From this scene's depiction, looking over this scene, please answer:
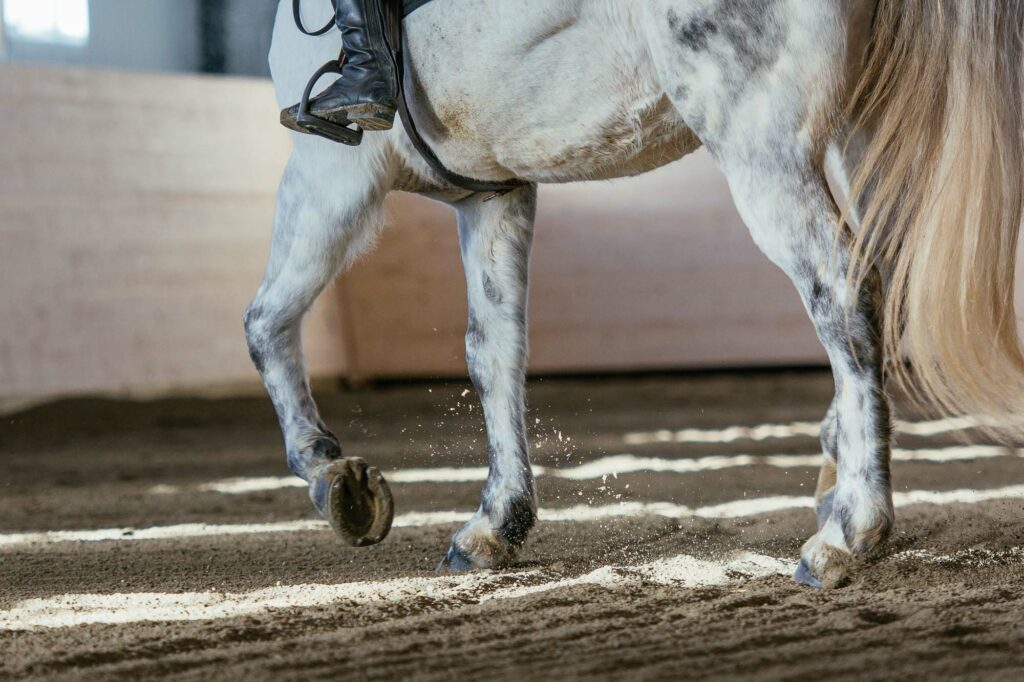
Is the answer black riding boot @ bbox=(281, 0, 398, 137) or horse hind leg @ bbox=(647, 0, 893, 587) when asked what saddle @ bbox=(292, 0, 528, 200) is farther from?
horse hind leg @ bbox=(647, 0, 893, 587)

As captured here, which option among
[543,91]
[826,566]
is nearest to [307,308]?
[543,91]

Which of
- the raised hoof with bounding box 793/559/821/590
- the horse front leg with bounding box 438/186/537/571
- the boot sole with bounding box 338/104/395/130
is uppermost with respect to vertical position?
the boot sole with bounding box 338/104/395/130

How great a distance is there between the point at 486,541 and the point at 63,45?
879 cm

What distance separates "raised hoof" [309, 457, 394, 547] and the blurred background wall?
5.91 meters

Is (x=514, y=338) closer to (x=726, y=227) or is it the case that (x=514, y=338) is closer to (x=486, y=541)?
(x=486, y=541)

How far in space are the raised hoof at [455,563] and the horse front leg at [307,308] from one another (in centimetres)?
22

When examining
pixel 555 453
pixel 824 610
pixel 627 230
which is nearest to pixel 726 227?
pixel 627 230

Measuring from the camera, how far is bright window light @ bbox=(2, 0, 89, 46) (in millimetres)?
10242

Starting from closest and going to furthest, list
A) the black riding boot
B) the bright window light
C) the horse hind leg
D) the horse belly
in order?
the horse hind leg < the horse belly < the black riding boot < the bright window light

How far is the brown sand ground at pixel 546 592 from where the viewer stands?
238 cm

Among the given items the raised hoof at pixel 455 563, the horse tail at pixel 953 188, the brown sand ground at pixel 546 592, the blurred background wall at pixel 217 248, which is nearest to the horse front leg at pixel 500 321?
the raised hoof at pixel 455 563

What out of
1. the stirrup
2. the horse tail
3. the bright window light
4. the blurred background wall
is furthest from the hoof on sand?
the bright window light

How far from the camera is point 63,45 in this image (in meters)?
10.6

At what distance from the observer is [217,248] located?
11008mm
